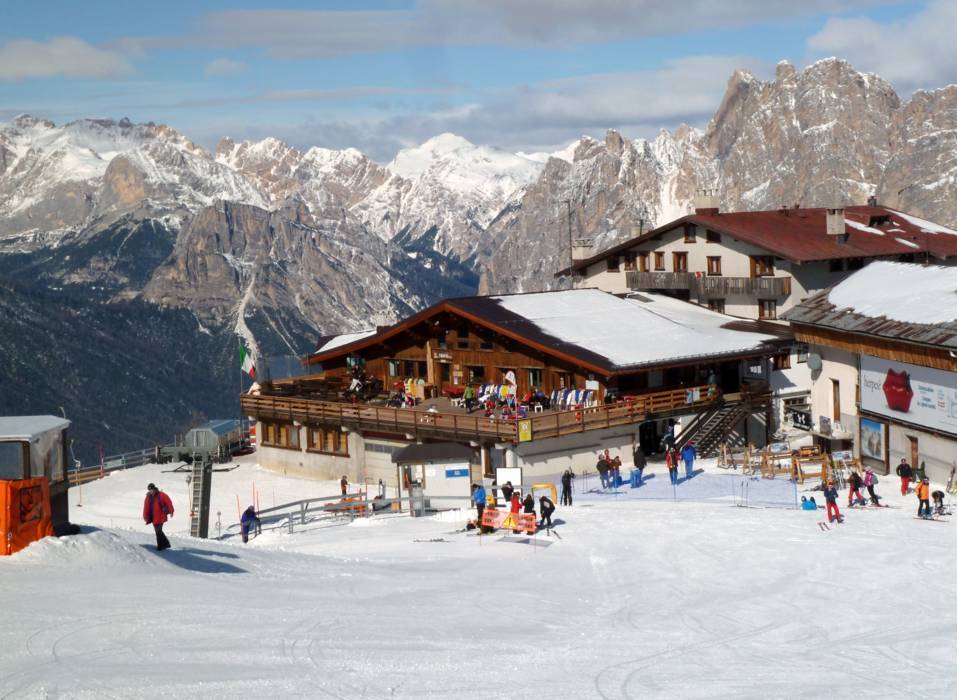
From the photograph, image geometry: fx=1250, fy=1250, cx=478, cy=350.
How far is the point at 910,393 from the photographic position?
4266cm

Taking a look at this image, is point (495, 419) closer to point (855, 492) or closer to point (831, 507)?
point (855, 492)

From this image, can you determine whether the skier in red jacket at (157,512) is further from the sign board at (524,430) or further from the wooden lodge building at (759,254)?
the wooden lodge building at (759,254)

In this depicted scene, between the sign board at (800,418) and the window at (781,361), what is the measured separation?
2.16 m

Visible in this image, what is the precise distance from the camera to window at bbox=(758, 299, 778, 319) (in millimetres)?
68750

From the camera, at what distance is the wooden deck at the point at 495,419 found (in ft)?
167

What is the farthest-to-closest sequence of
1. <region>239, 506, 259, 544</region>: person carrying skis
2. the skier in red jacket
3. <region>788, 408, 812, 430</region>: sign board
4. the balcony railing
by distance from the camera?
1. the balcony railing
2. <region>788, 408, 812, 430</region>: sign board
3. <region>239, 506, 259, 544</region>: person carrying skis
4. the skier in red jacket

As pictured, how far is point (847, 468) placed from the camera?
44031 millimetres

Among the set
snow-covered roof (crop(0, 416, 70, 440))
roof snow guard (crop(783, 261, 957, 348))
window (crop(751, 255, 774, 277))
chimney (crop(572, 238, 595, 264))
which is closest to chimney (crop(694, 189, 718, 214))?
chimney (crop(572, 238, 595, 264))

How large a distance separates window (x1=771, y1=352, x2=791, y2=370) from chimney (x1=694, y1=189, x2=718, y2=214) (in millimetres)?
19971

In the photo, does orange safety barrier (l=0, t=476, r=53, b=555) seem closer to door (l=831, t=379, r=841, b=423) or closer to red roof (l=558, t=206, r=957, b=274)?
door (l=831, t=379, r=841, b=423)

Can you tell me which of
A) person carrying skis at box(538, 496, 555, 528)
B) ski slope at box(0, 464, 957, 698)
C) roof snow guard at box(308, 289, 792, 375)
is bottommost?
ski slope at box(0, 464, 957, 698)

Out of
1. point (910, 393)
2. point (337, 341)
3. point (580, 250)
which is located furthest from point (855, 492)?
point (580, 250)

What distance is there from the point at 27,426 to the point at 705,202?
201 feet

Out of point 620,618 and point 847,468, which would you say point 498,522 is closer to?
point 620,618
